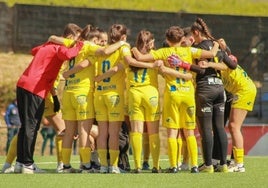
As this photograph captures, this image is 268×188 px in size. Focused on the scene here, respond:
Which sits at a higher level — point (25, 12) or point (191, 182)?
point (25, 12)

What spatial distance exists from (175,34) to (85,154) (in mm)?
1925

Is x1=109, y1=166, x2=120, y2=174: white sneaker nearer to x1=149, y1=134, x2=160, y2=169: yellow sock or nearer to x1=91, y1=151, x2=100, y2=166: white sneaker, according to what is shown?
x1=149, y1=134, x2=160, y2=169: yellow sock

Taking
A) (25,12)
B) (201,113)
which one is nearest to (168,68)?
(201,113)

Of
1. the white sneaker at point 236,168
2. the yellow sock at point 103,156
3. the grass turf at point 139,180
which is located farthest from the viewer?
the white sneaker at point 236,168

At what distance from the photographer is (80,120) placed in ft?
39.4

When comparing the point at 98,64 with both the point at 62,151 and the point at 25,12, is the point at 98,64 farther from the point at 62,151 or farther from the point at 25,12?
the point at 25,12

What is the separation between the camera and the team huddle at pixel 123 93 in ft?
38.7

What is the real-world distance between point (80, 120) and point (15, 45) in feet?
58.6

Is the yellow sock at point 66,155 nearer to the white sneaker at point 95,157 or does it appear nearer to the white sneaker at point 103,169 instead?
the white sneaker at point 103,169

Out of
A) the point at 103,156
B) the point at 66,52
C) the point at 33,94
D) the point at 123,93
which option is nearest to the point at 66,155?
the point at 103,156

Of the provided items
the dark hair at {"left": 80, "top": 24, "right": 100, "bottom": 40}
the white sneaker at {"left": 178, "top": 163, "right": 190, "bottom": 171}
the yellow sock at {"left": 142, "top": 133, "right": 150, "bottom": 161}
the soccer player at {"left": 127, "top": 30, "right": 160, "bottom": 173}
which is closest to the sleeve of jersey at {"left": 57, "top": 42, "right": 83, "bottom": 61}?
the dark hair at {"left": 80, "top": 24, "right": 100, "bottom": 40}

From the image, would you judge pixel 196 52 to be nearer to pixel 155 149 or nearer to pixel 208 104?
pixel 208 104

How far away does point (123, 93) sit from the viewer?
12.0m

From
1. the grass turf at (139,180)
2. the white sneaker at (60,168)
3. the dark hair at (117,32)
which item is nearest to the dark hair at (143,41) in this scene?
the dark hair at (117,32)
